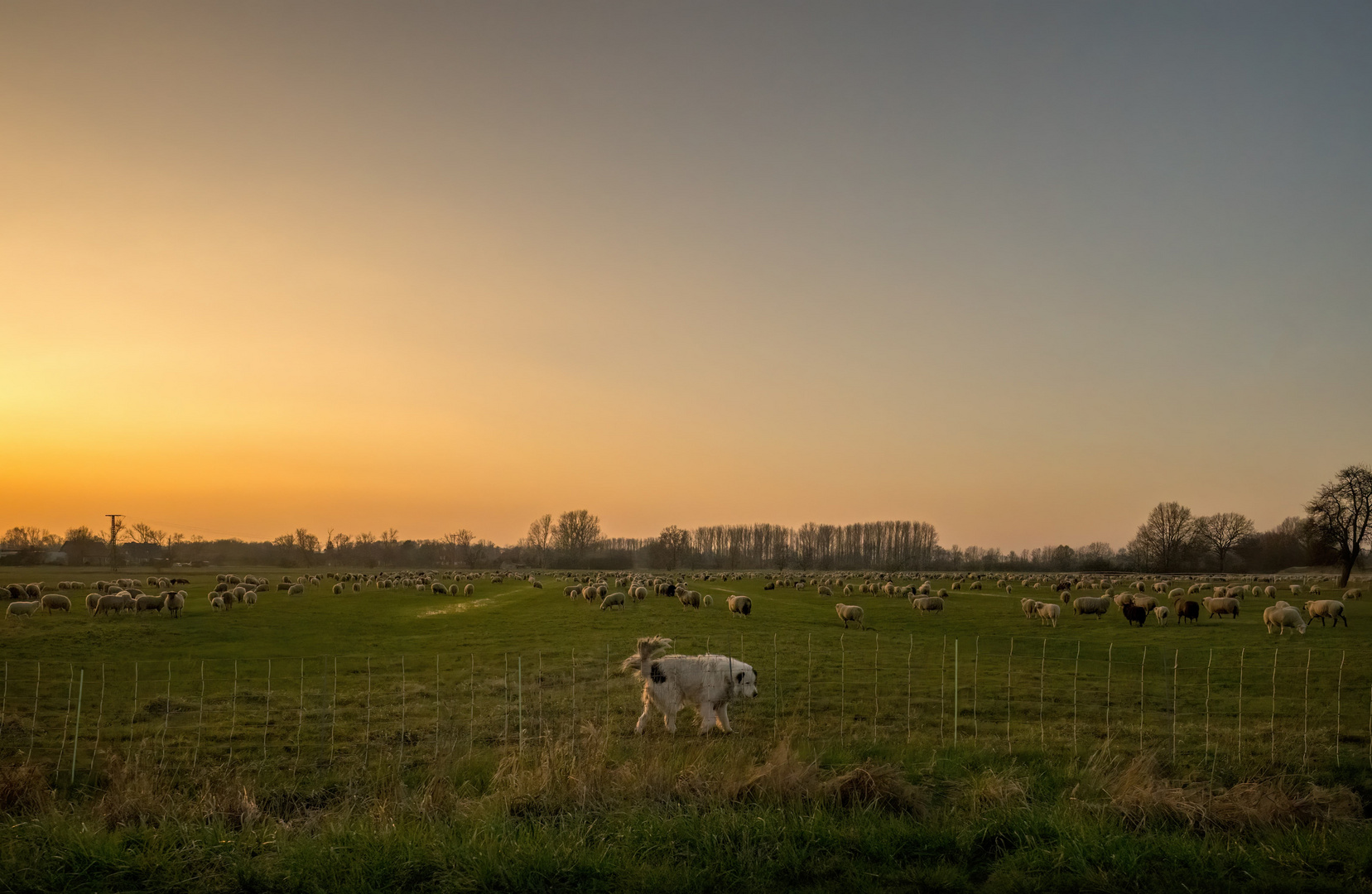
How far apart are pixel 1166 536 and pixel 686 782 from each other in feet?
427

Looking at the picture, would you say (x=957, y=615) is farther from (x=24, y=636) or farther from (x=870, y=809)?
(x=24, y=636)

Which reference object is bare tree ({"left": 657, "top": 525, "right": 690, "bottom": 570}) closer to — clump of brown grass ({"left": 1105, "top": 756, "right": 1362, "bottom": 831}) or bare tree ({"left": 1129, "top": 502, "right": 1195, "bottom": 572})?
bare tree ({"left": 1129, "top": 502, "right": 1195, "bottom": 572})

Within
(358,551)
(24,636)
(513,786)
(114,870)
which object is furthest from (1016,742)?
(358,551)

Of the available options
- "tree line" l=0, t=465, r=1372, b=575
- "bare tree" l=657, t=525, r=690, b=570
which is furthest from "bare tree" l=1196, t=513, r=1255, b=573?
"bare tree" l=657, t=525, r=690, b=570

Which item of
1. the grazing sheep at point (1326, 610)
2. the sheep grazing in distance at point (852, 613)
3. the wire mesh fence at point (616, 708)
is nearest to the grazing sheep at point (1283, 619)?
the grazing sheep at point (1326, 610)

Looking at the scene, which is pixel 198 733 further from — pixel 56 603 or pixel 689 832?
pixel 56 603

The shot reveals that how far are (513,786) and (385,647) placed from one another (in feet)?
67.9

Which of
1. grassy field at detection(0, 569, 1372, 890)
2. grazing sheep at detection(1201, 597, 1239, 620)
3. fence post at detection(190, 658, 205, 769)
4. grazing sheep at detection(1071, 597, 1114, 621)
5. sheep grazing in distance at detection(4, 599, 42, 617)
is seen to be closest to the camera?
grassy field at detection(0, 569, 1372, 890)

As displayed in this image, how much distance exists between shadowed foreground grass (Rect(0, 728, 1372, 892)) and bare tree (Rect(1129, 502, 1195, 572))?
12262 centimetres

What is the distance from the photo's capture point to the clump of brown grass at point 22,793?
7.34 metres

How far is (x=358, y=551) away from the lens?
18462 cm

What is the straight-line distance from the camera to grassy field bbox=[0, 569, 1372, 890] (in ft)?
19.0

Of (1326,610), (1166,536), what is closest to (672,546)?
(1166,536)

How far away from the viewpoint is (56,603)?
115 feet
